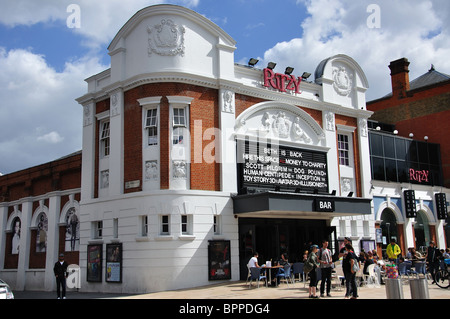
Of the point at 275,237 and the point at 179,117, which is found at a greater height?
the point at 179,117

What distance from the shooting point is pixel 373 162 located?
29.9 m

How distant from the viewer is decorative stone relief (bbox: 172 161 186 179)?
2120cm

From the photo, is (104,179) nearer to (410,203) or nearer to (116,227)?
(116,227)

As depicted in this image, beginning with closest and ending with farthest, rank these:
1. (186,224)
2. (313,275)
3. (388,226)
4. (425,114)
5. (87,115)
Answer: (313,275)
(186,224)
(87,115)
(388,226)
(425,114)

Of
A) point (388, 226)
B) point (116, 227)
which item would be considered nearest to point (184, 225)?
point (116, 227)

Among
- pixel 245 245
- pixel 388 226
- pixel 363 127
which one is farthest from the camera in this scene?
pixel 388 226

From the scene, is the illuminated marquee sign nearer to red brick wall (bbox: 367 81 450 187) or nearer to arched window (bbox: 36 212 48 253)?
arched window (bbox: 36 212 48 253)

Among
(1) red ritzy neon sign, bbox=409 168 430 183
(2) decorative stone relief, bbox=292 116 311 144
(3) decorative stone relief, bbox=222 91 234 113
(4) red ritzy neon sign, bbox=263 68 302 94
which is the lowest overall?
(1) red ritzy neon sign, bbox=409 168 430 183

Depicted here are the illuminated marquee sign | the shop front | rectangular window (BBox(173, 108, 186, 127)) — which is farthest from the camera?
the illuminated marquee sign

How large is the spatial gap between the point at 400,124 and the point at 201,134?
2144cm

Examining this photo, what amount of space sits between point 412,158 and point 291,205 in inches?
585

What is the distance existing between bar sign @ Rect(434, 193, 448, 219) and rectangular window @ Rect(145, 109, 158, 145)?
20.9 meters

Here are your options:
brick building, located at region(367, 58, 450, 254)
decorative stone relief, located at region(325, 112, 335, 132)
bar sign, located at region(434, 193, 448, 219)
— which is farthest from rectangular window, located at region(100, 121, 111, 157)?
bar sign, located at region(434, 193, 448, 219)

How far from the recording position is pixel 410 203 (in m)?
30.6
